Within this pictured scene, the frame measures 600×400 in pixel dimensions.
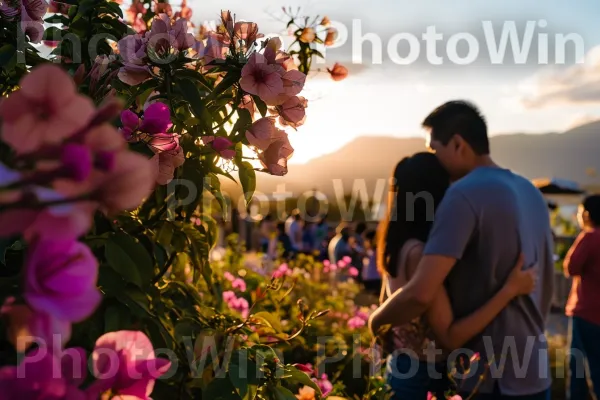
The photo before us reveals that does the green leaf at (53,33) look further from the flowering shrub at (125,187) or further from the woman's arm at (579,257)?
the woman's arm at (579,257)

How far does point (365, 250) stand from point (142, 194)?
41.6ft

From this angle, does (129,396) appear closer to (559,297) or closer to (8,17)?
(8,17)

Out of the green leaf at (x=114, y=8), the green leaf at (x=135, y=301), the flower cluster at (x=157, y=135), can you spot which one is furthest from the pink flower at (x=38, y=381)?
the green leaf at (x=114, y=8)

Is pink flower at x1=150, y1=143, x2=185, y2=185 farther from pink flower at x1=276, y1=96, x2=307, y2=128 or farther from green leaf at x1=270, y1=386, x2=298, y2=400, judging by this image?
green leaf at x1=270, y1=386, x2=298, y2=400

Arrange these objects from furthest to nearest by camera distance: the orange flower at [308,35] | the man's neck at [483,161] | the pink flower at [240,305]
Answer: the pink flower at [240,305] < the man's neck at [483,161] < the orange flower at [308,35]

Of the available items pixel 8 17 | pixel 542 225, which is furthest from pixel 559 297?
pixel 8 17

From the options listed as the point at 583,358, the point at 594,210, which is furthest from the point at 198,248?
the point at 583,358

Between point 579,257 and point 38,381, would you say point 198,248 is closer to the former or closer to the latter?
point 38,381

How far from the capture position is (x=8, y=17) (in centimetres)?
140

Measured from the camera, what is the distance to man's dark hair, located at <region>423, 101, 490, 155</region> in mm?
2438

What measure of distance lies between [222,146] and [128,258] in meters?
0.26

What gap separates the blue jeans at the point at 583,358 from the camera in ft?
16.5

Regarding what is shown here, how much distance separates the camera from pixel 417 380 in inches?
98.5

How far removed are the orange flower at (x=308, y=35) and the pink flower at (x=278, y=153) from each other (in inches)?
26.3
